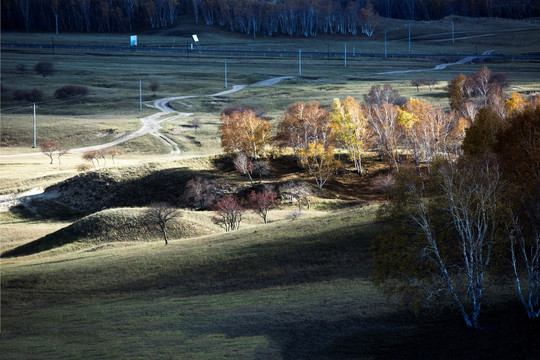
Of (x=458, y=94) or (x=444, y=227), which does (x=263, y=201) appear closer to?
(x=444, y=227)

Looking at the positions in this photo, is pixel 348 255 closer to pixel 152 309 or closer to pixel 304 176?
pixel 152 309

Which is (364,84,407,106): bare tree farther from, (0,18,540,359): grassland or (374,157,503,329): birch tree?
(374,157,503,329): birch tree

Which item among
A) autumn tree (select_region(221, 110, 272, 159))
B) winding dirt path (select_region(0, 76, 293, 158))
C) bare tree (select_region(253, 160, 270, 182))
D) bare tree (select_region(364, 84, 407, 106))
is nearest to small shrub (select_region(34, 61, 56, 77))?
winding dirt path (select_region(0, 76, 293, 158))

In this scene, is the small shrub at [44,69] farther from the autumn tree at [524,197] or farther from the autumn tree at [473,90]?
the autumn tree at [524,197]

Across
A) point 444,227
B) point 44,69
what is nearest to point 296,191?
point 444,227

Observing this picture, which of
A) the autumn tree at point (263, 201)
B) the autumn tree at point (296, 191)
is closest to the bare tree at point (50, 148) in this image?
the autumn tree at point (263, 201)

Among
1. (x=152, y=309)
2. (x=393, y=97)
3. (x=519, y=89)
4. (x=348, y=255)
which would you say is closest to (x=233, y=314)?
(x=152, y=309)
